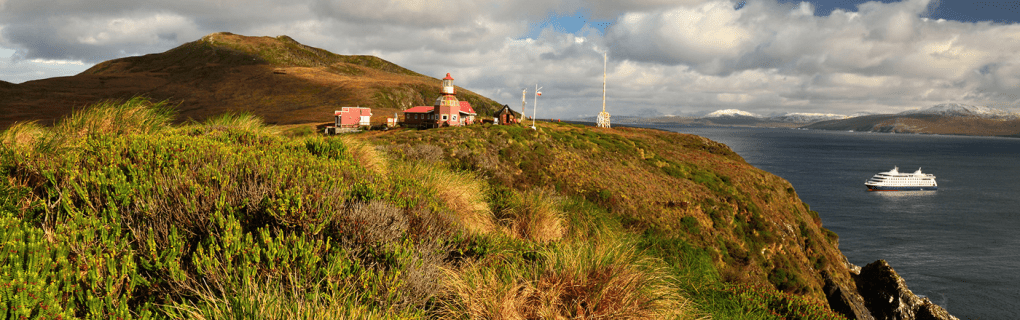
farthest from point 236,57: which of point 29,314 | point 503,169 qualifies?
point 29,314

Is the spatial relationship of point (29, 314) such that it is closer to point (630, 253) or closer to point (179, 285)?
point (179, 285)

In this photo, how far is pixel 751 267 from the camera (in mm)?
13836

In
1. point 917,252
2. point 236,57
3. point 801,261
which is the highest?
point 236,57

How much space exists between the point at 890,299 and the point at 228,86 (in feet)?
445

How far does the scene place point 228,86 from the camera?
118m

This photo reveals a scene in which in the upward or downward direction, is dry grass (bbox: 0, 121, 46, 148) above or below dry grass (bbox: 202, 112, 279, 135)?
below

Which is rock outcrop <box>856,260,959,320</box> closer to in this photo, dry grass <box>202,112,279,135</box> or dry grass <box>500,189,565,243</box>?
dry grass <box>500,189,565,243</box>

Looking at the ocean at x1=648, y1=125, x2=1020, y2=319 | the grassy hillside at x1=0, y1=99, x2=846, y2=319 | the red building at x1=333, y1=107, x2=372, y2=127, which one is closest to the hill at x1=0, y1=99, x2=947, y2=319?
the grassy hillside at x1=0, y1=99, x2=846, y2=319

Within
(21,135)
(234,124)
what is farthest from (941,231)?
(21,135)

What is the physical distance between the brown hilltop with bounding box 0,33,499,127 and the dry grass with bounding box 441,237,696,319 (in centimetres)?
6466

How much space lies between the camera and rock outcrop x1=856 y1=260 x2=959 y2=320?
18.5 metres

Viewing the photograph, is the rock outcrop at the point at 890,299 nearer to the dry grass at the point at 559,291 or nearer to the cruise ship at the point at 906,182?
the dry grass at the point at 559,291

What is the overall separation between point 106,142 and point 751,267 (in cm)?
1526

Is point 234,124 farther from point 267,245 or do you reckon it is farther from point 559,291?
point 559,291
